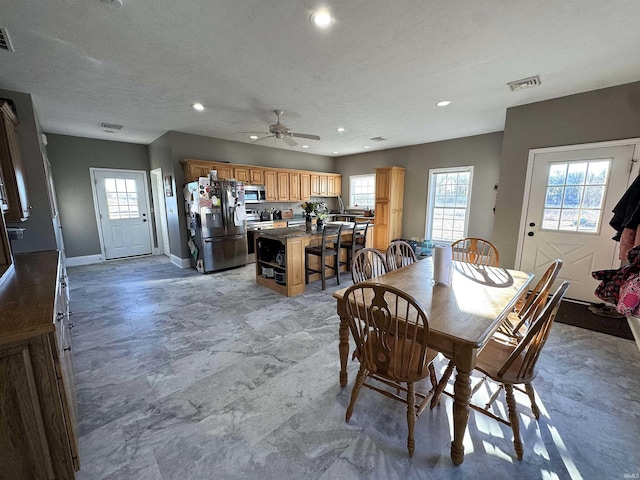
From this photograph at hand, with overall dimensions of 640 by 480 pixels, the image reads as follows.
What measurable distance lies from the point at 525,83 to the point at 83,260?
803 centimetres

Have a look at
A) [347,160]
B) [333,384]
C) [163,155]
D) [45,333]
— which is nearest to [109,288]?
[163,155]

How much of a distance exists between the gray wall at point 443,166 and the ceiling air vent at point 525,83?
2371 mm

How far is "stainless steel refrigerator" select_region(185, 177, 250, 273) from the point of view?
15.0ft

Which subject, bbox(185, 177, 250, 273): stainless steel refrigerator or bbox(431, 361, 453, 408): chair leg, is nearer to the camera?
bbox(431, 361, 453, 408): chair leg

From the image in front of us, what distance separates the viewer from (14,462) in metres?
1.09

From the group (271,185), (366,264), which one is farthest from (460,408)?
(271,185)

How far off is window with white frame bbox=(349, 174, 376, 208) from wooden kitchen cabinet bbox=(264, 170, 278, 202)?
8.29 feet

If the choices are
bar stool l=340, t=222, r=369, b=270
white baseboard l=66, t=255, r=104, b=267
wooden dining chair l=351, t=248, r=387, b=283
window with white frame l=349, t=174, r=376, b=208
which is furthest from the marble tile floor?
window with white frame l=349, t=174, r=376, b=208

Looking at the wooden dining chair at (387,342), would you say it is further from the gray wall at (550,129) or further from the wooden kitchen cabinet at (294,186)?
the wooden kitchen cabinet at (294,186)

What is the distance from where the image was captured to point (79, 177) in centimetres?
525

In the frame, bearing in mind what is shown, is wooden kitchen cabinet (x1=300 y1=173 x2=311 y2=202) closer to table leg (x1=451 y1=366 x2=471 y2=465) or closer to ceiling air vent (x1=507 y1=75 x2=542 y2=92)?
ceiling air vent (x1=507 y1=75 x2=542 y2=92)

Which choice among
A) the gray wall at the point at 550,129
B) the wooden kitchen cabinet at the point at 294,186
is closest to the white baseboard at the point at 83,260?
the wooden kitchen cabinet at the point at 294,186

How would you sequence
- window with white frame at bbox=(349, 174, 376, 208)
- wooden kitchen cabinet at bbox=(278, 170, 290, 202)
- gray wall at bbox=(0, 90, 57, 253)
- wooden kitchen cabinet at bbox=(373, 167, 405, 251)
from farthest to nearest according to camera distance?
window with white frame at bbox=(349, 174, 376, 208), wooden kitchen cabinet at bbox=(278, 170, 290, 202), wooden kitchen cabinet at bbox=(373, 167, 405, 251), gray wall at bbox=(0, 90, 57, 253)

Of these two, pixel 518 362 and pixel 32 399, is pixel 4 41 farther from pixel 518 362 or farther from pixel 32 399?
pixel 518 362
